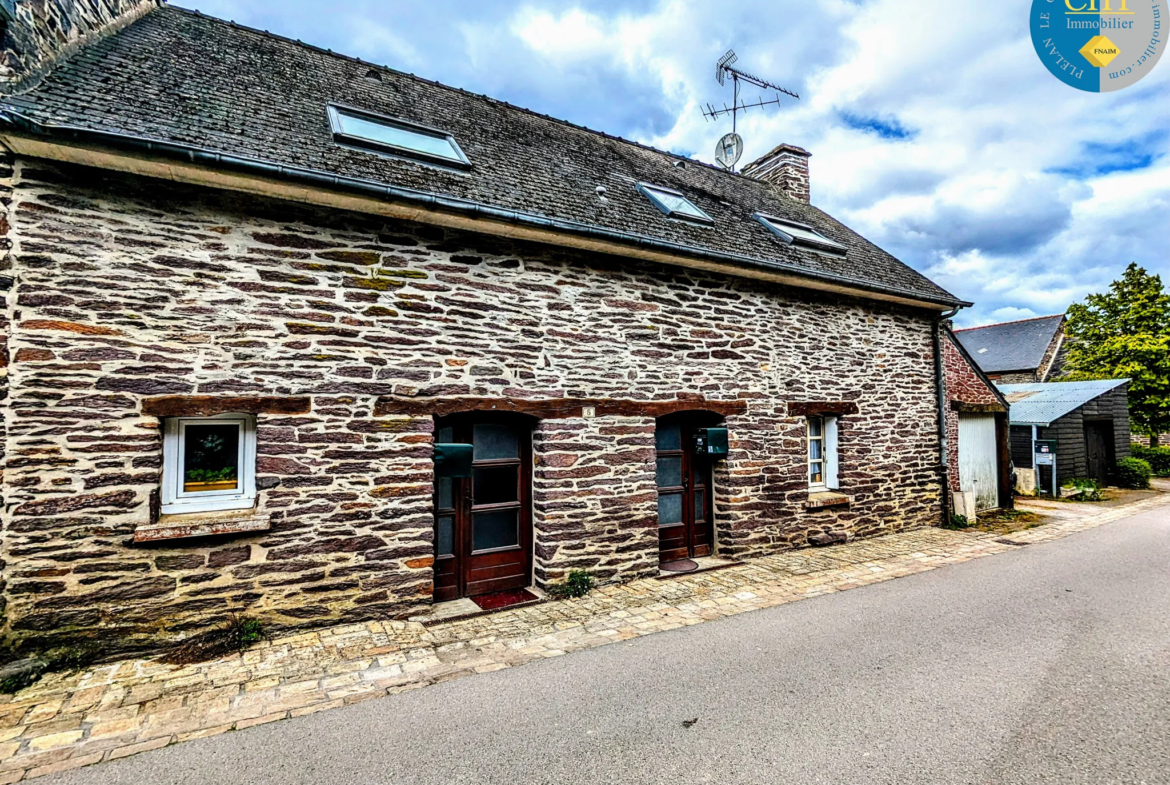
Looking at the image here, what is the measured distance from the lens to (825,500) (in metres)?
8.05

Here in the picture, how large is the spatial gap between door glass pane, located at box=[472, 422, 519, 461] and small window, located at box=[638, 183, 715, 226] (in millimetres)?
Result: 3811

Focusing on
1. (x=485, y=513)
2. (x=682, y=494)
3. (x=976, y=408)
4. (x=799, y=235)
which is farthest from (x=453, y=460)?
(x=976, y=408)

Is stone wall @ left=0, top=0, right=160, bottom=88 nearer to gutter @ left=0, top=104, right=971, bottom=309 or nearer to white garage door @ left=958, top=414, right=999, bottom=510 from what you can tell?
gutter @ left=0, top=104, right=971, bottom=309

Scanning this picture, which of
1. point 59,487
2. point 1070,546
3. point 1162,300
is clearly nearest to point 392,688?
point 59,487

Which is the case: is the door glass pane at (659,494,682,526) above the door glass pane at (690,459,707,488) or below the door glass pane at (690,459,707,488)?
below

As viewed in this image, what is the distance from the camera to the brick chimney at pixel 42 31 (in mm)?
4289

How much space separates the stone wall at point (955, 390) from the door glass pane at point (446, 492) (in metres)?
8.87

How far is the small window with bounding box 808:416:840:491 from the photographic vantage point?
28.0 feet

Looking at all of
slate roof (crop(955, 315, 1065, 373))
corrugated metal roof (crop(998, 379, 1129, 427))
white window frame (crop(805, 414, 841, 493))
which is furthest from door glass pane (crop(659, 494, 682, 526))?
slate roof (crop(955, 315, 1065, 373))

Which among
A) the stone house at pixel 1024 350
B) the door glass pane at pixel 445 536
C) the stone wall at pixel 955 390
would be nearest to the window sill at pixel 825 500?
the stone wall at pixel 955 390

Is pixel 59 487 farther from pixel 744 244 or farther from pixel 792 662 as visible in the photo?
pixel 744 244

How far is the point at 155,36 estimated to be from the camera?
6.45 m

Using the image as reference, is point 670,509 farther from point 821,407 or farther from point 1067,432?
point 1067,432

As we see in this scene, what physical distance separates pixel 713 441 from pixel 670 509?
1.08 m
